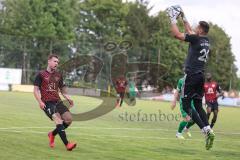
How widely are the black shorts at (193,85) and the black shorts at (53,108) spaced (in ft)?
9.02

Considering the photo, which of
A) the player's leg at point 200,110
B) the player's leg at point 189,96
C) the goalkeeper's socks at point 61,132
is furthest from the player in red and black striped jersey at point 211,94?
the goalkeeper's socks at point 61,132

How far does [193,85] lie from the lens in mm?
12328

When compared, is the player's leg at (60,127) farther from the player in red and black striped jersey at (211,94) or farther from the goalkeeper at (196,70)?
the player in red and black striped jersey at (211,94)

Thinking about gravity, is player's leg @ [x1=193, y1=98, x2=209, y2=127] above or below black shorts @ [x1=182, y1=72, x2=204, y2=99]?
below

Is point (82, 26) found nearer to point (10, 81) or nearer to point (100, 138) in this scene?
point (10, 81)

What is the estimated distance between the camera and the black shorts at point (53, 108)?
1302cm

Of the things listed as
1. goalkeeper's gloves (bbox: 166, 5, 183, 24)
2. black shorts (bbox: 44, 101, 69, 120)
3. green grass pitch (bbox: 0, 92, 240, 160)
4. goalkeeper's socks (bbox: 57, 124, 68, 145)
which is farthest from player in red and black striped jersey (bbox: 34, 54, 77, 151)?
goalkeeper's gloves (bbox: 166, 5, 183, 24)

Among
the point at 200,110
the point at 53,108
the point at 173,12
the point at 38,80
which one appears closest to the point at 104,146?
the point at 53,108

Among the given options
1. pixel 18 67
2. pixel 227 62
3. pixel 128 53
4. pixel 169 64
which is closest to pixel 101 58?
pixel 128 53

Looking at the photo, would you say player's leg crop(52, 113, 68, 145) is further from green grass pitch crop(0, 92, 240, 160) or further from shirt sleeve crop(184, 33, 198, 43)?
shirt sleeve crop(184, 33, 198, 43)

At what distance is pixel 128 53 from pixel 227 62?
161 ft

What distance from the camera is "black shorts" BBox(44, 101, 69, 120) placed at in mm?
13016

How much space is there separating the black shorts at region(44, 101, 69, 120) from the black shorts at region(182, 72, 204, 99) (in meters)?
2.75

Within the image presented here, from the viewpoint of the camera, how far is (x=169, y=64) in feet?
305
